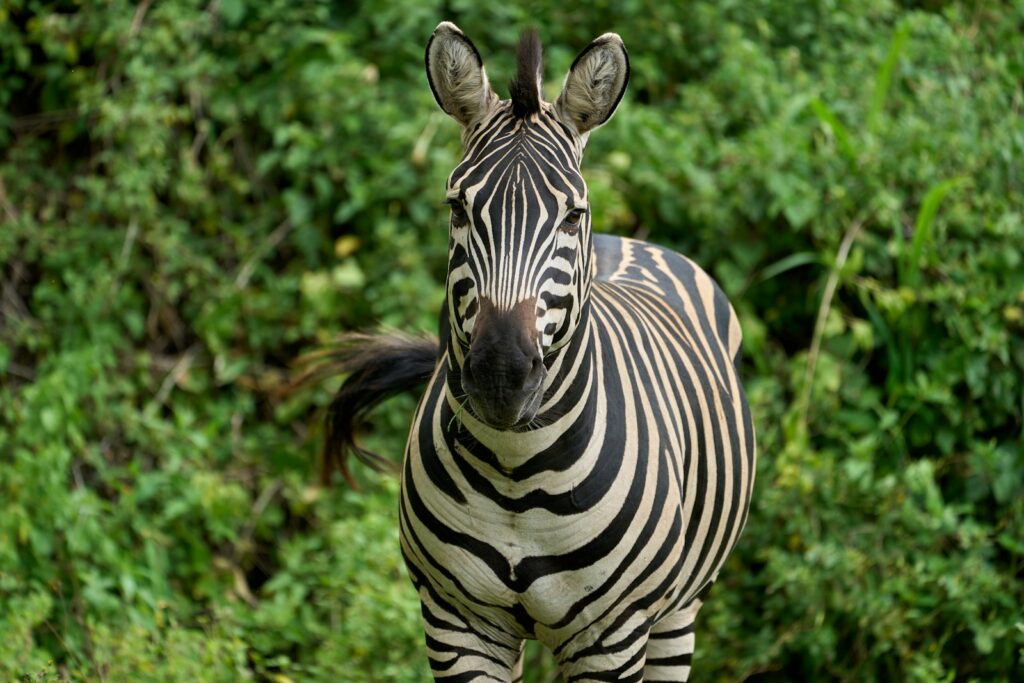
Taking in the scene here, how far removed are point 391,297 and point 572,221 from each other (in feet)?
12.2

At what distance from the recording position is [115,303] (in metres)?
6.94

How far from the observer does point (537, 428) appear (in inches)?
120

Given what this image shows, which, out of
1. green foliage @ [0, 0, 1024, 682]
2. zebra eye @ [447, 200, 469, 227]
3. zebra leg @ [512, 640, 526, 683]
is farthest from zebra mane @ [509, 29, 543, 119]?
green foliage @ [0, 0, 1024, 682]

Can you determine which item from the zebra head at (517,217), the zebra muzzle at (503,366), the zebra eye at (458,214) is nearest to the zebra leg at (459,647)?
the zebra head at (517,217)

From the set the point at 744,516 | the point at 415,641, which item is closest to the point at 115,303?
the point at 415,641

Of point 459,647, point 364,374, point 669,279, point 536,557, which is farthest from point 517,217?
point 364,374

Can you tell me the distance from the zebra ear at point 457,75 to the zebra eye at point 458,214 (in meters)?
0.29

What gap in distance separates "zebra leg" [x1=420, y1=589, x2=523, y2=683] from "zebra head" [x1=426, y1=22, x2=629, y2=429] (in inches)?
25.5

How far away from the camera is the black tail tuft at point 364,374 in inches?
173

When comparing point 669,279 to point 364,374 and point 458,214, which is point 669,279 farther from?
point 458,214

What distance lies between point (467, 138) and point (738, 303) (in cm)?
345

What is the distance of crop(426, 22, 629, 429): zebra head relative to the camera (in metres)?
2.73

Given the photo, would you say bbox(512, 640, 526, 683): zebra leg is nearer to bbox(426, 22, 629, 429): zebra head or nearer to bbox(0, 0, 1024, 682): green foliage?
bbox(426, 22, 629, 429): zebra head

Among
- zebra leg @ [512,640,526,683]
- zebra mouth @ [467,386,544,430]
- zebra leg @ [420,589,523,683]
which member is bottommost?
zebra leg @ [512,640,526,683]
